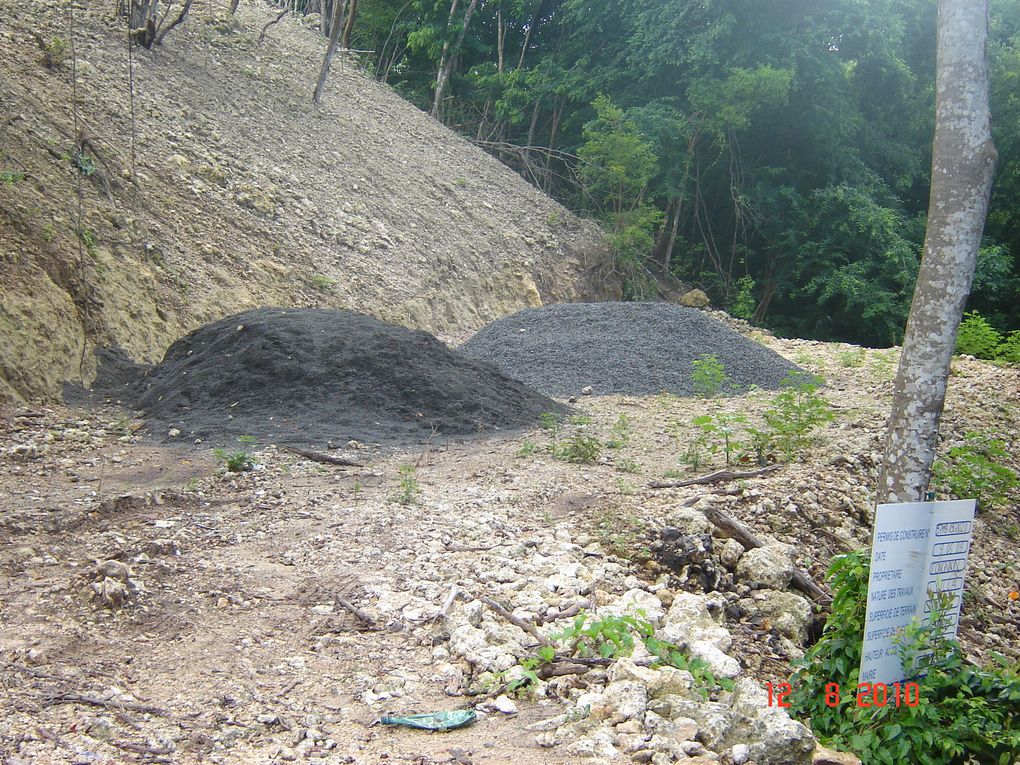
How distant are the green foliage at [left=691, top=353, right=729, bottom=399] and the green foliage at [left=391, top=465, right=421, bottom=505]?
11.2ft

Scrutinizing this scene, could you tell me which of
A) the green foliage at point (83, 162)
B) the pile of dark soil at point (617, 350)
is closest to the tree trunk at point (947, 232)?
the pile of dark soil at point (617, 350)

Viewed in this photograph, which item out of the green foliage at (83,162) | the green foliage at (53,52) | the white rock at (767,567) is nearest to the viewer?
the white rock at (767,567)

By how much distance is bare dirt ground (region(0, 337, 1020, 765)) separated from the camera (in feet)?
8.45

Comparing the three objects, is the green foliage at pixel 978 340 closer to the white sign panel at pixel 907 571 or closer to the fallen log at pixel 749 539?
the fallen log at pixel 749 539

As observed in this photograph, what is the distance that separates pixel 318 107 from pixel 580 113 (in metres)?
8.26

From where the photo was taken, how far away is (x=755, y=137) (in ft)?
68.4

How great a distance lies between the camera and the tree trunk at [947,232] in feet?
10.5

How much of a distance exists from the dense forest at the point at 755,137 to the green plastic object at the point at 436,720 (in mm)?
→ 15310

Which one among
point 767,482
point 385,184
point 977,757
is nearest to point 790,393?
Answer: point 767,482

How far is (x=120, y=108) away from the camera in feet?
37.3

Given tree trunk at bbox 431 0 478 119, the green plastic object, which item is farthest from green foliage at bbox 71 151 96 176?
tree trunk at bbox 431 0 478 119

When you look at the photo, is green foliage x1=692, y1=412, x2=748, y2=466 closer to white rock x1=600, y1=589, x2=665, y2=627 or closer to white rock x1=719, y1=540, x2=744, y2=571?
white rock x1=719, y1=540, x2=744, y2=571

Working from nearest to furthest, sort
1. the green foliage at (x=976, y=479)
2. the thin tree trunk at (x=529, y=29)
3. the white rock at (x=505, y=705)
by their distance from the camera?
the white rock at (x=505, y=705) < the green foliage at (x=976, y=479) < the thin tree trunk at (x=529, y=29)
